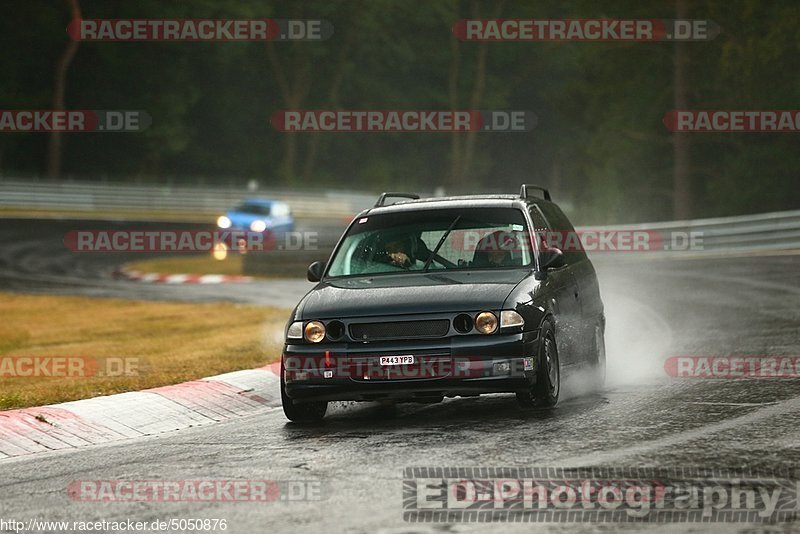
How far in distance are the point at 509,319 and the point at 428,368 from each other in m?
0.67

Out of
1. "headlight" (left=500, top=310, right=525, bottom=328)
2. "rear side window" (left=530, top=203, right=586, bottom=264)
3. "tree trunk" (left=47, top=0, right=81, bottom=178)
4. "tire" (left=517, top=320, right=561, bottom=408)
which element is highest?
"tree trunk" (left=47, top=0, right=81, bottom=178)

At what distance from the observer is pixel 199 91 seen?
7569 centimetres

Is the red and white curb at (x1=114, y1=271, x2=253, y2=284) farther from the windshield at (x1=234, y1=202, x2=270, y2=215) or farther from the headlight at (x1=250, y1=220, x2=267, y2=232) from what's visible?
the windshield at (x1=234, y1=202, x2=270, y2=215)

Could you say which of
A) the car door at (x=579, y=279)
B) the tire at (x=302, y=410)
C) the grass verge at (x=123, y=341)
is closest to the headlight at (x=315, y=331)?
the tire at (x=302, y=410)

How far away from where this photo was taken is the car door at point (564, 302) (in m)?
10.4

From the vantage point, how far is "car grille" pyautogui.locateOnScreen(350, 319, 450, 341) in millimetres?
9367

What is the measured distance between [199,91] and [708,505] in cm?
7132

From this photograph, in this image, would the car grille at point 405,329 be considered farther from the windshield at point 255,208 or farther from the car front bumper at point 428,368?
the windshield at point 255,208

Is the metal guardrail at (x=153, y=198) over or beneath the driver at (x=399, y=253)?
over

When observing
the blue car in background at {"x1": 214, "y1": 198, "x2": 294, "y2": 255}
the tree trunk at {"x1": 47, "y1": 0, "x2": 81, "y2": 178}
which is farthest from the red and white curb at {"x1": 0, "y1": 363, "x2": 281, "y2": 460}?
the tree trunk at {"x1": 47, "y1": 0, "x2": 81, "y2": 178}

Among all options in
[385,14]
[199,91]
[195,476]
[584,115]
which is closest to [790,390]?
[195,476]

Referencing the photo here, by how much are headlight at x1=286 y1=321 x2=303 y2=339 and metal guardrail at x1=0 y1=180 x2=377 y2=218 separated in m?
45.8

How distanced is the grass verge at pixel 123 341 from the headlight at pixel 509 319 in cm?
409

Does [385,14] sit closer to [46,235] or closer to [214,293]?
[46,235]
